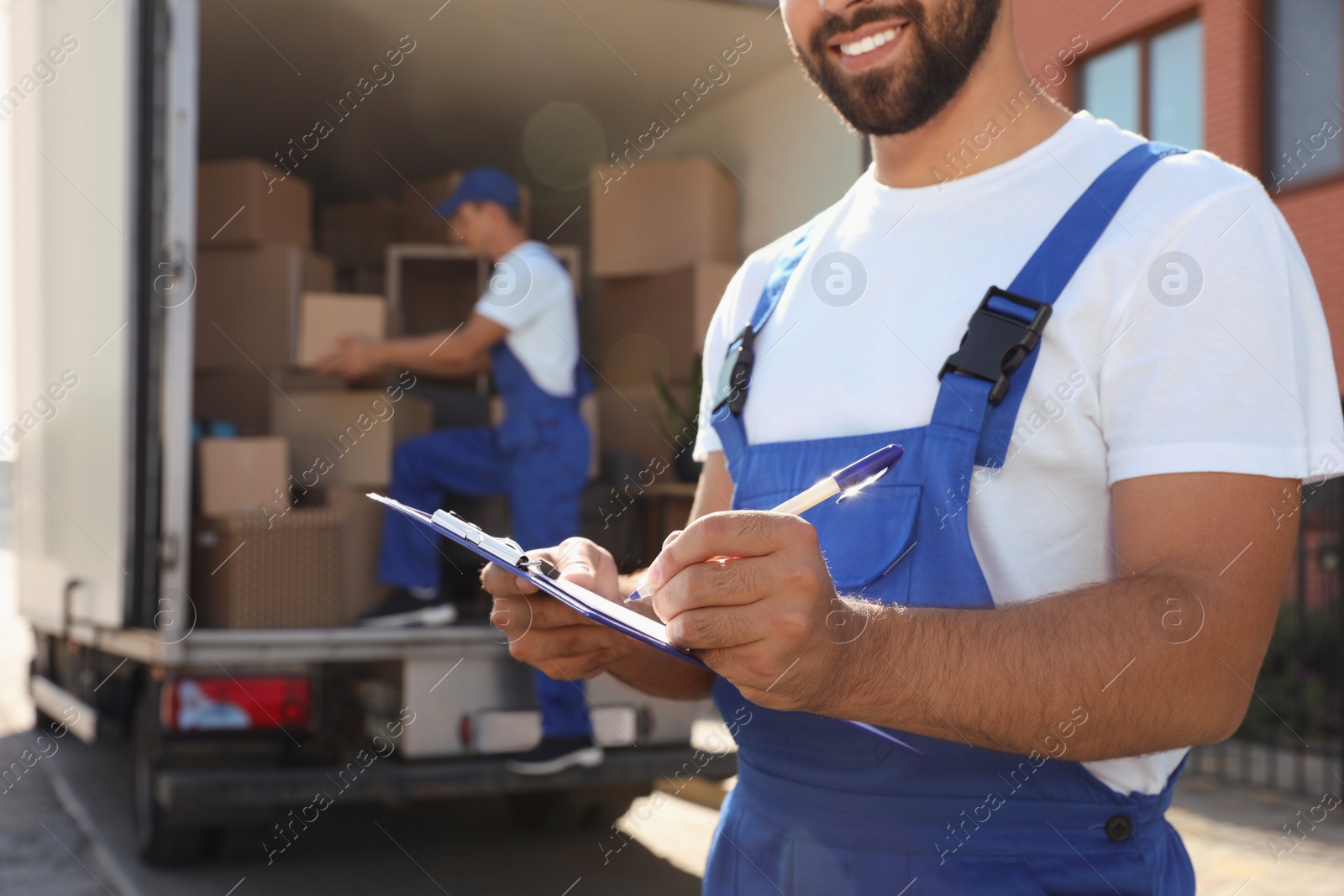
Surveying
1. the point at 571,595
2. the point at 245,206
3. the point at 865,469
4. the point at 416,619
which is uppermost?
the point at 245,206

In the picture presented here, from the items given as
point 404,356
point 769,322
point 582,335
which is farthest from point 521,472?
point 769,322

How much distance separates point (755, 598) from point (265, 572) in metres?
3.34

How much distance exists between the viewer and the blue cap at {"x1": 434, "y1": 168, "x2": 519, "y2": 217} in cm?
497

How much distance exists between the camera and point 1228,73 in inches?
357

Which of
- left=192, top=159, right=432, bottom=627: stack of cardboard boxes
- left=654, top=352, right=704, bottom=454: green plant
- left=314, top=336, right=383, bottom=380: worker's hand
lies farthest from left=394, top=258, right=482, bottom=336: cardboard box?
left=654, top=352, right=704, bottom=454: green plant

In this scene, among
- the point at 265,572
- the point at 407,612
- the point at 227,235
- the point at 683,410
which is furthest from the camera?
the point at 683,410

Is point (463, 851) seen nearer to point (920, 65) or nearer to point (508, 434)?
point (508, 434)

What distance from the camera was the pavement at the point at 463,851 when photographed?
4.28 m

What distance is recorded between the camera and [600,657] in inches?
56.9

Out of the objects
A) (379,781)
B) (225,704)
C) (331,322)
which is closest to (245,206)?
(331,322)

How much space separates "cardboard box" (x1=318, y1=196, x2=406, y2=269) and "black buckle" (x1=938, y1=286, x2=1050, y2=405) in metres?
5.15

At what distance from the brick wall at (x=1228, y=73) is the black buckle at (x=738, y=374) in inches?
272

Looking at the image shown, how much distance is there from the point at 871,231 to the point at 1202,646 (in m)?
0.65

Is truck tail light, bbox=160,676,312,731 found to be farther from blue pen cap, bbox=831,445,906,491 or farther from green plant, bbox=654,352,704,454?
blue pen cap, bbox=831,445,906,491
